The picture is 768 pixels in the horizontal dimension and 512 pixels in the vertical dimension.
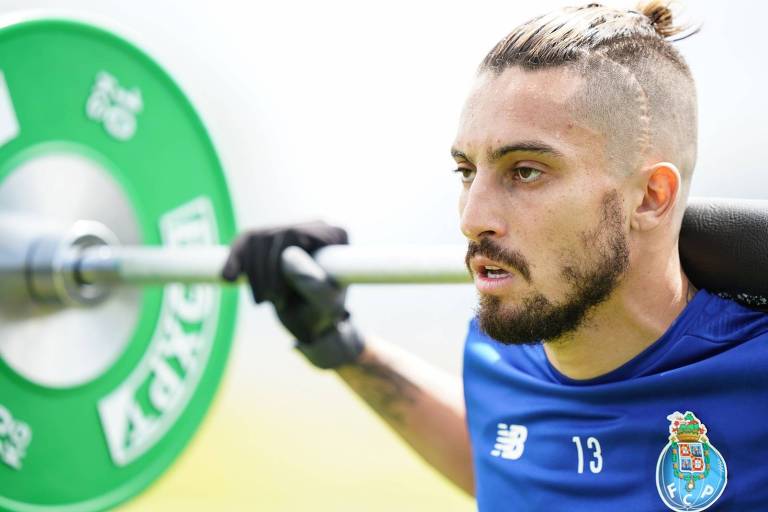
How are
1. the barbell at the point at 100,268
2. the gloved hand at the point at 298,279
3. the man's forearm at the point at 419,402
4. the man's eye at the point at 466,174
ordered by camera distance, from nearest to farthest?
1. the man's eye at the point at 466,174
2. the gloved hand at the point at 298,279
3. the man's forearm at the point at 419,402
4. the barbell at the point at 100,268

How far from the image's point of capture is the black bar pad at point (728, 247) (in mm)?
1282

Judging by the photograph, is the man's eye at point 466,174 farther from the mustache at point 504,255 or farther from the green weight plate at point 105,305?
the green weight plate at point 105,305

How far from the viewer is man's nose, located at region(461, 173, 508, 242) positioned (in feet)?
4.03

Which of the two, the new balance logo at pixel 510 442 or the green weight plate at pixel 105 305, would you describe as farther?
the green weight plate at pixel 105 305

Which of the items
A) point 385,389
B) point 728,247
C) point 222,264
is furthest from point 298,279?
point 728,247

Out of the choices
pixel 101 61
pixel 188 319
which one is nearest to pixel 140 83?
pixel 101 61

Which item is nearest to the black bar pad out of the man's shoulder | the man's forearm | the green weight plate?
the man's shoulder

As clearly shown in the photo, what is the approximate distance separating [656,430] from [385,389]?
1.84 ft

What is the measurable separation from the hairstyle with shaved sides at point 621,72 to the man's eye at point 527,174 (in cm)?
9

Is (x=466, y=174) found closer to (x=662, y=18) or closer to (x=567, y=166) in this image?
(x=567, y=166)

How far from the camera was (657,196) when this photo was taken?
1.27 m

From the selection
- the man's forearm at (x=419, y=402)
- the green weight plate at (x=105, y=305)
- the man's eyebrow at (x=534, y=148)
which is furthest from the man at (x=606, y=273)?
the green weight plate at (x=105, y=305)

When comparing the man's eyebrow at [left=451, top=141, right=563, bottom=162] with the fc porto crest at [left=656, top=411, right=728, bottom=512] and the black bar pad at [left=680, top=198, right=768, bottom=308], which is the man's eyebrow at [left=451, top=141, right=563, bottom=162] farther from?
the fc porto crest at [left=656, top=411, right=728, bottom=512]

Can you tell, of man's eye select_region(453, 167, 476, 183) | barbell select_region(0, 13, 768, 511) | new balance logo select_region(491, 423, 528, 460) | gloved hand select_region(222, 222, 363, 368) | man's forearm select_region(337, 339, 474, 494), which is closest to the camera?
man's eye select_region(453, 167, 476, 183)
